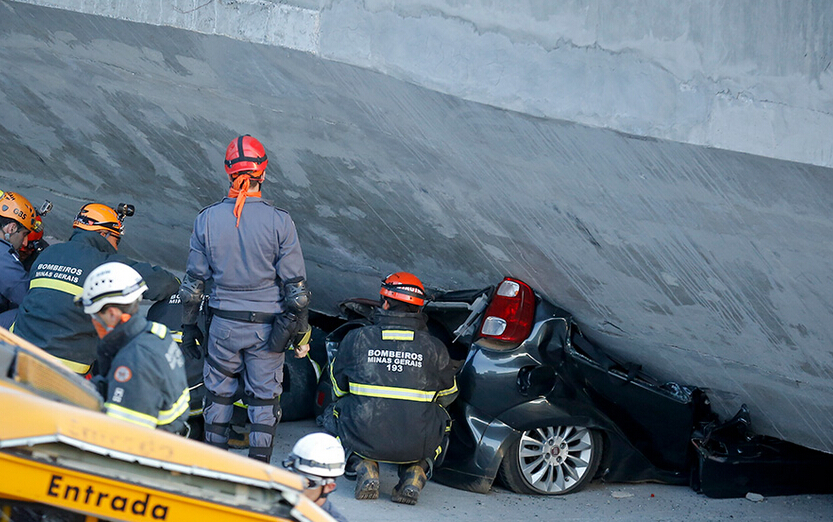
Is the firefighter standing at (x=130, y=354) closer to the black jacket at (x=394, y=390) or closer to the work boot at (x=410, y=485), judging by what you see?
the black jacket at (x=394, y=390)

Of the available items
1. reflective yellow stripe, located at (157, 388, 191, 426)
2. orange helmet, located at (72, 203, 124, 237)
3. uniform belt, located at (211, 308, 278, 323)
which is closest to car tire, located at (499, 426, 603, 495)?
uniform belt, located at (211, 308, 278, 323)

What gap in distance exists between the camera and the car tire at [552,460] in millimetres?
5398

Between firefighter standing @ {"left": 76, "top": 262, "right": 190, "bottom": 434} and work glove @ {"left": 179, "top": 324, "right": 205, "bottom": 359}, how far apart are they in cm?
158

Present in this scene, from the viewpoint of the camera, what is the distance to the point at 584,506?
5418 mm

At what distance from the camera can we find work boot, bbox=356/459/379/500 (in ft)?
16.7

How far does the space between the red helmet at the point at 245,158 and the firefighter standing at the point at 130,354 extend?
5.00 feet

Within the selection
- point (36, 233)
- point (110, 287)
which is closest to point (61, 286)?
point (36, 233)

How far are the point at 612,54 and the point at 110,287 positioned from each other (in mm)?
2324

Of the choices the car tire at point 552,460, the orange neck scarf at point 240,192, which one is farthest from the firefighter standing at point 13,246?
the car tire at point 552,460

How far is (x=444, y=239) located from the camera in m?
5.50

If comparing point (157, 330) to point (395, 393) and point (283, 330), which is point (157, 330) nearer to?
point (283, 330)

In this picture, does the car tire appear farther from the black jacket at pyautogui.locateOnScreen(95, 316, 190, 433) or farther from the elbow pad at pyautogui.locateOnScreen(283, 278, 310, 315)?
the black jacket at pyautogui.locateOnScreen(95, 316, 190, 433)

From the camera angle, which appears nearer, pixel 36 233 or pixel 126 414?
pixel 126 414

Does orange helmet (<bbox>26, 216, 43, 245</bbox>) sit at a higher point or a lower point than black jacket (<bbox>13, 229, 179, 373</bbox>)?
higher
